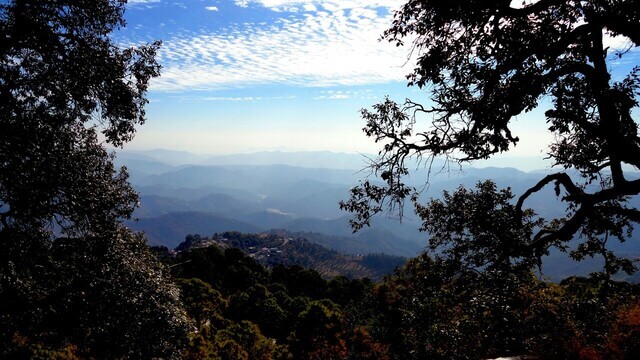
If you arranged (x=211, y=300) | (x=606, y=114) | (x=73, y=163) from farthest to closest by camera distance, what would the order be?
(x=211, y=300) → (x=73, y=163) → (x=606, y=114)

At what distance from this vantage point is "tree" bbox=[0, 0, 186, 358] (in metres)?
8.52

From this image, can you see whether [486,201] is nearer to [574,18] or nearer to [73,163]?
[574,18]

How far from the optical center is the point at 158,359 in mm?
12094

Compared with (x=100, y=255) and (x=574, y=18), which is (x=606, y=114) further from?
(x=100, y=255)

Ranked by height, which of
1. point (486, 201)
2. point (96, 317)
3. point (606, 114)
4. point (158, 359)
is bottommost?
point (158, 359)

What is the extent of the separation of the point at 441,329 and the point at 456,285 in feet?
4.56

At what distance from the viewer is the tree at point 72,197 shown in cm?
852

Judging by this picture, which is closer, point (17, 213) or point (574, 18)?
point (574, 18)

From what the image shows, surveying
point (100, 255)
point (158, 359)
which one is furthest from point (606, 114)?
point (158, 359)

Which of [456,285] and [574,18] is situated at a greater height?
[574,18]

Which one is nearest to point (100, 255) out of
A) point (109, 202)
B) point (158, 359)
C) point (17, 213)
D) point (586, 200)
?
point (109, 202)

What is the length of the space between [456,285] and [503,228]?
2199 millimetres

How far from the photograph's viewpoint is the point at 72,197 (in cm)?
921

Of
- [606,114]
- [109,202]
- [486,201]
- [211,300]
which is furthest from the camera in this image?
[211,300]
